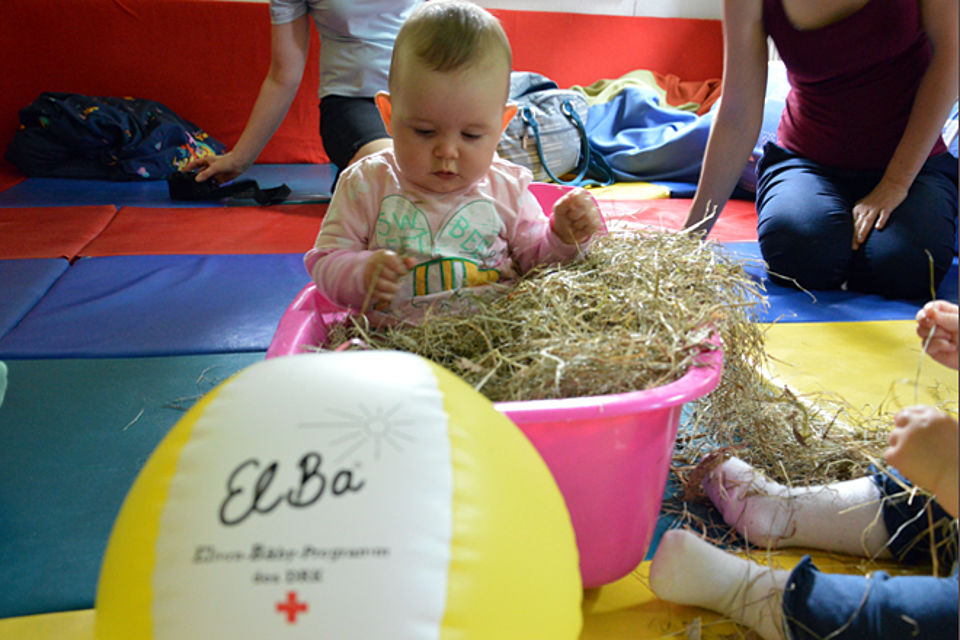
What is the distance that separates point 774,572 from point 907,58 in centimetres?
139

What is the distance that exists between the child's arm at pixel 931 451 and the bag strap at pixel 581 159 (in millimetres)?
1997

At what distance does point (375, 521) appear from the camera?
455 mm

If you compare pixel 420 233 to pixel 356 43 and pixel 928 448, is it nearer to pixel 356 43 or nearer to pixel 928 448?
pixel 928 448

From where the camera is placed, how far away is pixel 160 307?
1542 millimetres

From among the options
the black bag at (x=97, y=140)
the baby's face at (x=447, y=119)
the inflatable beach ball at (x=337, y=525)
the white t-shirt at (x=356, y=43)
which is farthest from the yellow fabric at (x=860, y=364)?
the black bag at (x=97, y=140)

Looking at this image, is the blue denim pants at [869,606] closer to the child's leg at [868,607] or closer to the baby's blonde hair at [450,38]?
the child's leg at [868,607]

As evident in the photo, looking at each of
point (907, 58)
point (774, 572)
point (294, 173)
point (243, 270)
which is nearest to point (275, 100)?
point (243, 270)

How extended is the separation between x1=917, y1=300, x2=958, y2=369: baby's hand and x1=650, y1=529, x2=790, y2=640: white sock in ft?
0.93

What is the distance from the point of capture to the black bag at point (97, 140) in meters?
2.70

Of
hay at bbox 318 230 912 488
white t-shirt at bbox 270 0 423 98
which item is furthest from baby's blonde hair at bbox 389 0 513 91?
white t-shirt at bbox 270 0 423 98

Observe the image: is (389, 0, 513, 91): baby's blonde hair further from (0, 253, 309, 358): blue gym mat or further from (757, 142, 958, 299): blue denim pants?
(757, 142, 958, 299): blue denim pants

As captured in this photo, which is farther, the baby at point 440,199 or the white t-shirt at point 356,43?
the white t-shirt at point 356,43

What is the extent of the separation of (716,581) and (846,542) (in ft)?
0.71

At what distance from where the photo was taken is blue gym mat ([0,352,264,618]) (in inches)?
31.3
